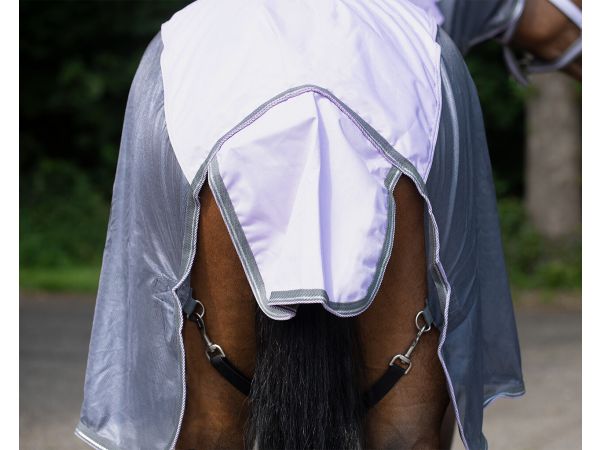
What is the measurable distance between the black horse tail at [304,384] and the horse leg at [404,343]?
0.07m

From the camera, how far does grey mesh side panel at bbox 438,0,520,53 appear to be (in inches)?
93.4

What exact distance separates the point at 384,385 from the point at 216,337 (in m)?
0.34

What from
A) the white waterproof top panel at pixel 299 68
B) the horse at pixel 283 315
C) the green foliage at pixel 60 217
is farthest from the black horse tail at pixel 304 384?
the green foliage at pixel 60 217

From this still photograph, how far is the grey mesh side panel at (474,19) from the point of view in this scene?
2.37 m

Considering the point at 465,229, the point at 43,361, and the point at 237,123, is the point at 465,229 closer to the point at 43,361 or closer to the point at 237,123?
the point at 237,123

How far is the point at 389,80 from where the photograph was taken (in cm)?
183

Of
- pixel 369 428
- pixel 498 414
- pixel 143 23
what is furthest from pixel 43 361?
pixel 143 23

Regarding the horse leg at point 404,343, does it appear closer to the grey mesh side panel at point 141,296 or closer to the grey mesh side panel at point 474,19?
the grey mesh side panel at point 141,296

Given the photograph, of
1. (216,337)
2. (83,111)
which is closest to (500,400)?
(216,337)

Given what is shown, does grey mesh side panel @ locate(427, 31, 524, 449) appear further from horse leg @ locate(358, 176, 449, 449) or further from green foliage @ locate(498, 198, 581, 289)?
green foliage @ locate(498, 198, 581, 289)

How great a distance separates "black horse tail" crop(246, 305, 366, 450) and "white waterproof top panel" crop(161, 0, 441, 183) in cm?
33

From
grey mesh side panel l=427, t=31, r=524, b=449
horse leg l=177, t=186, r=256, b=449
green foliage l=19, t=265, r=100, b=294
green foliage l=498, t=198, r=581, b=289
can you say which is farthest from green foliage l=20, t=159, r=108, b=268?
horse leg l=177, t=186, r=256, b=449

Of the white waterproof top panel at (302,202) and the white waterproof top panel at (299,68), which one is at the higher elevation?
the white waterproof top panel at (299,68)
